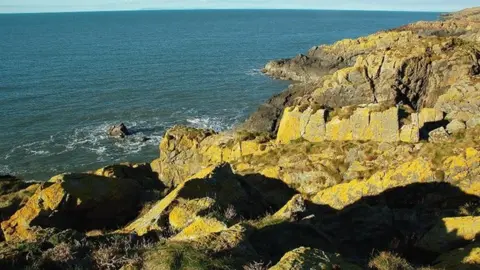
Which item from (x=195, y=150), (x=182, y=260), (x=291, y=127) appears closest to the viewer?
(x=182, y=260)

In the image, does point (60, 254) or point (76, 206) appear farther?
point (76, 206)

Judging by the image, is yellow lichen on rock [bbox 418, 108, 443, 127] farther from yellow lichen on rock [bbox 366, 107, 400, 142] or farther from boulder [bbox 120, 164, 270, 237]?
boulder [bbox 120, 164, 270, 237]

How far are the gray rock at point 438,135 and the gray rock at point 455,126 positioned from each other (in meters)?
0.38

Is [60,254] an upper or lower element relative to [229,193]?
upper

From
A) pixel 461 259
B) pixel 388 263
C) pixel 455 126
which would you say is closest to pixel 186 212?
pixel 388 263

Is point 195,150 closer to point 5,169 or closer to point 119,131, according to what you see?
point 5,169

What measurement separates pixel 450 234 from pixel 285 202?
31.0 ft

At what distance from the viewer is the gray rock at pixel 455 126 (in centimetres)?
2453

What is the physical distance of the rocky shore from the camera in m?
9.77

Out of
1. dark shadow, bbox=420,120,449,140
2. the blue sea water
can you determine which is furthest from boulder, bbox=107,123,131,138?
dark shadow, bbox=420,120,449,140

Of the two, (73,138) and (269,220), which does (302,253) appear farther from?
(73,138)

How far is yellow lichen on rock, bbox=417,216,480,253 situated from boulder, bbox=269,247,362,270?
486cm

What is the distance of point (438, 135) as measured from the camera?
24.3 metres

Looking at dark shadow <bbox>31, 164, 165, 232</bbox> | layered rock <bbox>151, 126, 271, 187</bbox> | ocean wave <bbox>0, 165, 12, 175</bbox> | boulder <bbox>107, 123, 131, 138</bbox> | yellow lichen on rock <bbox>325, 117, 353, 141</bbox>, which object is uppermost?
yellow lichen on rock <bbox>325, 117, 353, 141</bbox>
